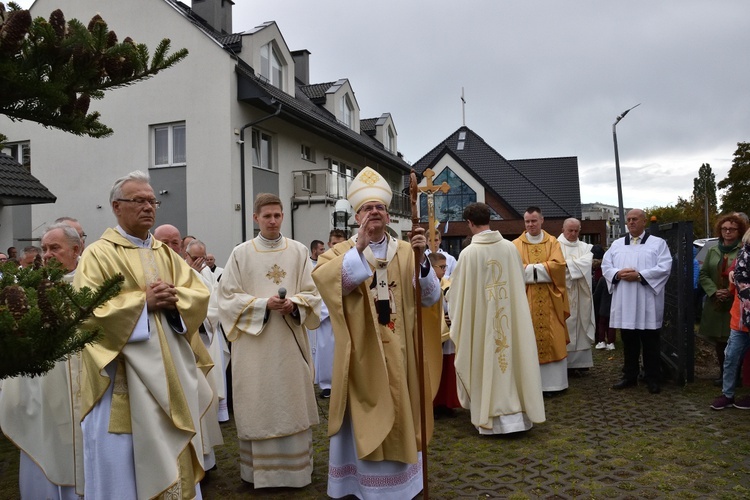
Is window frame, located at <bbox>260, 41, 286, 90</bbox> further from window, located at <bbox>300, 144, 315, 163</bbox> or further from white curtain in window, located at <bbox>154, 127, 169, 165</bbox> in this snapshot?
white curtain in window, located at <bbox>154, 127, 169, 165</bbox>

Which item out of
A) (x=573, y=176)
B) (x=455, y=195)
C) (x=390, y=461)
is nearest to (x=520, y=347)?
(x=390, y=461)

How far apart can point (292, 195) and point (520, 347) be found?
1586 cm

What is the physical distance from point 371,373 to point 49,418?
2.10 metres

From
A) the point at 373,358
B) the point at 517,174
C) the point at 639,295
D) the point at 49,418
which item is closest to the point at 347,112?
the point at 517,174

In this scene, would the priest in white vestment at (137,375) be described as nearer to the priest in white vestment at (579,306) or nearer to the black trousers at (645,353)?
the black trousers at (645,353)

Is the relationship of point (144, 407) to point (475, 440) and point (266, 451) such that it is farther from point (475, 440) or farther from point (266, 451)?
point (475, 440)

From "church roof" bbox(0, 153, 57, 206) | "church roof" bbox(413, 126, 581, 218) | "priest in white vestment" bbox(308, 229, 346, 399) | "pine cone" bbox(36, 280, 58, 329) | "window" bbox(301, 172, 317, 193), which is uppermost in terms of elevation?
"church roof" bbox(413, 126, 581, 218)

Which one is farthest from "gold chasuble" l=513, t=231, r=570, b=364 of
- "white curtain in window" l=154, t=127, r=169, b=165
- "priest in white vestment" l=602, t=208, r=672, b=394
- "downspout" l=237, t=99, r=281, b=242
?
"white curtain in window" l=154, t=127, r=169, b=165

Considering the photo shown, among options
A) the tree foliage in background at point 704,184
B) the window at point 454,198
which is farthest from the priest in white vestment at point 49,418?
the tree foliage in background at point 704,184

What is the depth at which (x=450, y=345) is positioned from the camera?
23.0ft

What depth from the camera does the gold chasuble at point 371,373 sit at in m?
4.12

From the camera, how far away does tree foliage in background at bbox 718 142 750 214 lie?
46.9 m

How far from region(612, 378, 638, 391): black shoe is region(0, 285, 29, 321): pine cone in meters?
7.25

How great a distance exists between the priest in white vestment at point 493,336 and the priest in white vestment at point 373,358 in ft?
5.48
